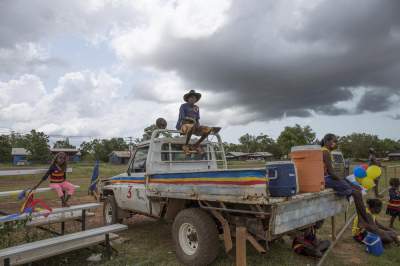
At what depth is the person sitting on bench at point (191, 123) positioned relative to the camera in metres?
5.76

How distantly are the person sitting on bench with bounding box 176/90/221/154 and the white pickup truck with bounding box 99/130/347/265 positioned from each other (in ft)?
0.69

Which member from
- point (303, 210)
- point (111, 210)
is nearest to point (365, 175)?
point (303, 210)

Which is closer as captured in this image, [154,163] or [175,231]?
[175,231]

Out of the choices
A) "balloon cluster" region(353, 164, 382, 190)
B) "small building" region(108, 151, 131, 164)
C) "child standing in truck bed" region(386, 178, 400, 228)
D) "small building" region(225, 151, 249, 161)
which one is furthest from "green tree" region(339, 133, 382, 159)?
"child standing in truck bed" region(386, 178, 400, 228)

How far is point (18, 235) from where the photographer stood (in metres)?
5.98

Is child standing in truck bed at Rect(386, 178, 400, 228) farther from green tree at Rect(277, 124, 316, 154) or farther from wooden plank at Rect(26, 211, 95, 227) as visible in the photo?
green tree at Rect(277, 124, 316, 154)

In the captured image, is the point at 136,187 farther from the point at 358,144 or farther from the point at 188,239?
the point at 358,144

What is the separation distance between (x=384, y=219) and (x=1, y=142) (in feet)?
230

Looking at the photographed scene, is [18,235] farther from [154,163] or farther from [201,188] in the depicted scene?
[201,188]

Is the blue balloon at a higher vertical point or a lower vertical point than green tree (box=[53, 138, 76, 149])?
lower

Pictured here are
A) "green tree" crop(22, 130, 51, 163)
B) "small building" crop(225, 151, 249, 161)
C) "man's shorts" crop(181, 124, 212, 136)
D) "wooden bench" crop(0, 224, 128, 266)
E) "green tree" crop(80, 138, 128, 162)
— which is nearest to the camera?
"wooden bench" crop(0, 224, 128, 266)

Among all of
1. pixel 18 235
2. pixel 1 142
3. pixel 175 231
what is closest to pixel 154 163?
pixel 175 231

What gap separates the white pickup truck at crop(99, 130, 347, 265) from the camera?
3510 mm

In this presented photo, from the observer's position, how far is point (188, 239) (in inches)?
177
